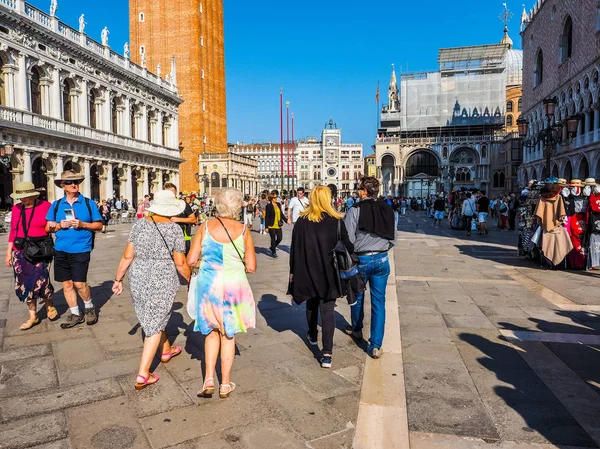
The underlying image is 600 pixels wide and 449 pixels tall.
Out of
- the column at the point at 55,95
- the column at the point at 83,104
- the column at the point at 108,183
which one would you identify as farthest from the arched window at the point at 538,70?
the column at the point at 55,95

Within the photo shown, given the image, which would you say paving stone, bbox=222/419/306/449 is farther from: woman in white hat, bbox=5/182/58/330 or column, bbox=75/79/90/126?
column, bbox=75/79/90/126

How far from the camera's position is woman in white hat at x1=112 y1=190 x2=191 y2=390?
3.67 m

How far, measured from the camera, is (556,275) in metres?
8.65

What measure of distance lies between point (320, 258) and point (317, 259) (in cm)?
3

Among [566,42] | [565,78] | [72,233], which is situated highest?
[566,42]

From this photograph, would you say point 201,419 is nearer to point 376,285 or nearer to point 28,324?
point 376,285

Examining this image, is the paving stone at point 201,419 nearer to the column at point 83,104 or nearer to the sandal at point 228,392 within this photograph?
the sandal at point 228,392

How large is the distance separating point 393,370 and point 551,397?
1227 millimetres

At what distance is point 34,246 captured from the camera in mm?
5176

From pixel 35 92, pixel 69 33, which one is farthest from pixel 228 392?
pixel 69 33

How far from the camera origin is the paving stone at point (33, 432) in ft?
9.41

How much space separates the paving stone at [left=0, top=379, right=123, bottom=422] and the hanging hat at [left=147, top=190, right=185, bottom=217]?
4.71 feet

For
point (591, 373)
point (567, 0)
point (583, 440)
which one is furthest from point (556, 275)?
point (567, 0)

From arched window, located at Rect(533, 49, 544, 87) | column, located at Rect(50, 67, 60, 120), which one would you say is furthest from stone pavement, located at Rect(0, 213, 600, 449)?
arched window, located at Rect(533, 49, 544, 87)
